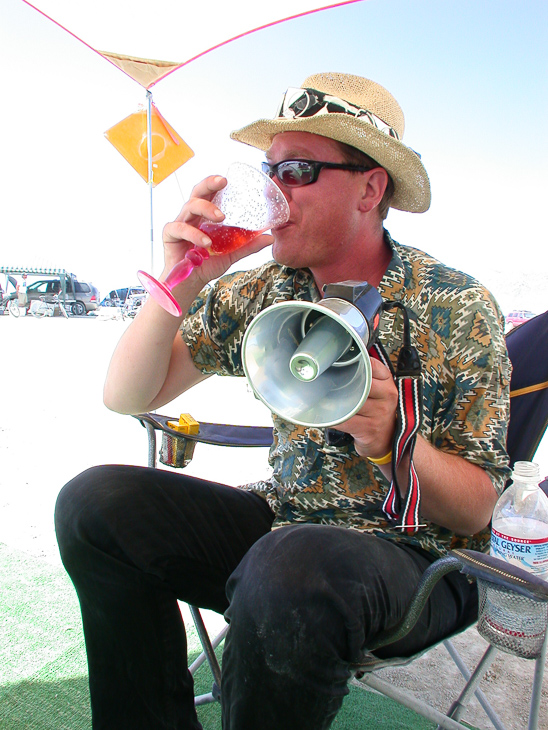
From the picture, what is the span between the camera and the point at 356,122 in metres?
1.39

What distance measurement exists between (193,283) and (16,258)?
187 ft

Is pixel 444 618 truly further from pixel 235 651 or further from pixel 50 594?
pixel 50 594

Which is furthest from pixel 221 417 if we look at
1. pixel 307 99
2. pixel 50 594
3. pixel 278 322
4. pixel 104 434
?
pixel 278 322

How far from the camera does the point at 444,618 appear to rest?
1.19 meters

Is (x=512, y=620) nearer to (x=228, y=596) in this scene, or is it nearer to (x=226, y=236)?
(x=228, y=596)

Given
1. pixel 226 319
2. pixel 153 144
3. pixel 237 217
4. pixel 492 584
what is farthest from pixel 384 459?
pixel 153 144

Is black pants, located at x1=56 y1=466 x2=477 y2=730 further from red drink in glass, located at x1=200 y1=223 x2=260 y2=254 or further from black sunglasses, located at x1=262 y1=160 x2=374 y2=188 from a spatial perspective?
black sunglasses, located at x1=262 y1=160 x2=374 y2=188

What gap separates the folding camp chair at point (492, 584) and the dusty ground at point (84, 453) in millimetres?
239

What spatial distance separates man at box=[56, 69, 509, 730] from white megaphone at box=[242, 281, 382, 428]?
8 cm

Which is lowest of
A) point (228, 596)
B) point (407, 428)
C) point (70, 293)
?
point (70, 293)

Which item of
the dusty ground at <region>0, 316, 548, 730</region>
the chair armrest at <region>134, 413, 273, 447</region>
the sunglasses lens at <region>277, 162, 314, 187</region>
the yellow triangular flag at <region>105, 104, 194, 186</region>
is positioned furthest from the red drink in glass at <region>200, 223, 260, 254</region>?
the yellow triangular flag at <region>105, 104, 194, 186</region>

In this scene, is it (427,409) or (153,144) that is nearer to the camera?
(427,409)

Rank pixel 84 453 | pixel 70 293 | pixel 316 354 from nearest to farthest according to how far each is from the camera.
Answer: pixel 316 354 < pixel 84 453 < pixel 70 293

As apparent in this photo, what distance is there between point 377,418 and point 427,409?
0.38 meters
